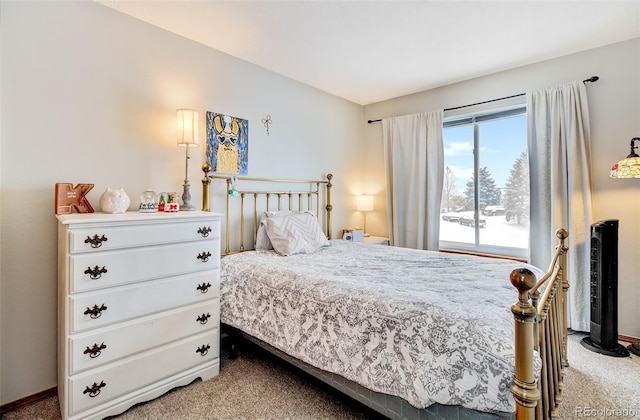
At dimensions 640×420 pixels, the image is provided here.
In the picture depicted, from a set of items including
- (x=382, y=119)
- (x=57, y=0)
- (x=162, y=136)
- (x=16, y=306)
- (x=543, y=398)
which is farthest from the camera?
(x=382, y=119)

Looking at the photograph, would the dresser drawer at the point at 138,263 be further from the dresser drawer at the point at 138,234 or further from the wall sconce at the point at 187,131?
the wall sconce at the point at 187,131

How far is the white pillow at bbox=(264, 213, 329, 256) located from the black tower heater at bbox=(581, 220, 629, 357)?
2206 millimetres

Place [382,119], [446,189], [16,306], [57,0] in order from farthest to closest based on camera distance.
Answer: [382,119] < [446,189] < [57,0] < [16,306]

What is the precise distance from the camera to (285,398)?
189 centimetres

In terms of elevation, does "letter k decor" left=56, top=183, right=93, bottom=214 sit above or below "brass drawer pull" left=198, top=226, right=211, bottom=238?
above

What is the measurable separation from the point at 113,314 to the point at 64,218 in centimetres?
56

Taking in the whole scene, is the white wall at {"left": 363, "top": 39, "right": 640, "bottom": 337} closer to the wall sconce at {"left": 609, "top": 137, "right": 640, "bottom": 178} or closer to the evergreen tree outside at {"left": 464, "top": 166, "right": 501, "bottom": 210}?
the wall sconce at {"left": 609, "top": 137, "right": 640, "bottom": 178}

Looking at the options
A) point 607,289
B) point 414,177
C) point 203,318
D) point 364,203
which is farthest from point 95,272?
point 607,289

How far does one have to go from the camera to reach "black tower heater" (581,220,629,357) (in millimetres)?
2381

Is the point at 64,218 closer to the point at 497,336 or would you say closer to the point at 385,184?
the point at 497,336

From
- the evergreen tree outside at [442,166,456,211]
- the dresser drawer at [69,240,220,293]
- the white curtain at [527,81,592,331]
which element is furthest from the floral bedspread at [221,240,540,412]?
the evergreen tree outside at [442,166,456,211]

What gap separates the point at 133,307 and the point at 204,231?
22.9 inches

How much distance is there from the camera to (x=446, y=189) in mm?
3816

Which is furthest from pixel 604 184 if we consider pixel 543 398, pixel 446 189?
pixel 543 398
